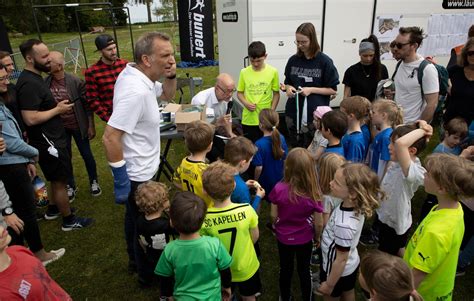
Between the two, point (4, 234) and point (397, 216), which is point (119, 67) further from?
point (397, 216)

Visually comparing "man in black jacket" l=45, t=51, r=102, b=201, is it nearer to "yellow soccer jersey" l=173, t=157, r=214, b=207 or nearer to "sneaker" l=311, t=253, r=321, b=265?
"yellow soccer jersey" l=173, t=157, r=214, b=207

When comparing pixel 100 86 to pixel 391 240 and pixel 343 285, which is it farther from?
pixel 391 240

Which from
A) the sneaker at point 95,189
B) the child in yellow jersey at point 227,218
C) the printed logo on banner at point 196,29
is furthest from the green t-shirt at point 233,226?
the printed logo on banner at point 196,29

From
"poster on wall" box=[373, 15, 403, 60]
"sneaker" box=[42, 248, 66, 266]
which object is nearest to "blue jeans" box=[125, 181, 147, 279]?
"sneaker" box=[42, 248, 66, 266]

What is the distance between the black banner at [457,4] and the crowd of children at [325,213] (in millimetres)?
4079

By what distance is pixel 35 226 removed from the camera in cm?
318

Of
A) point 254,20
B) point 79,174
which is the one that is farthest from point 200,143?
point 79,174

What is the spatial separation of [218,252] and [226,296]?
51 cm

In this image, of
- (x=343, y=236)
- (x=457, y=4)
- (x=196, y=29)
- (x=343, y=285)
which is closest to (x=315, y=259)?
(x=343, y=285)

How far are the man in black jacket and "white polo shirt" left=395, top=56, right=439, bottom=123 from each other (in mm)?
4000

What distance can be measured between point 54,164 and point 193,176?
1.96 meters

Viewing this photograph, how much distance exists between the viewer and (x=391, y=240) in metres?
2.94

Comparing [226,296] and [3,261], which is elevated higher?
[3,261]

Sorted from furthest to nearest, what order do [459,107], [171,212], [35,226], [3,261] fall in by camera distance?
[459,107] → [35,226] → [171,212] → [3,261]
